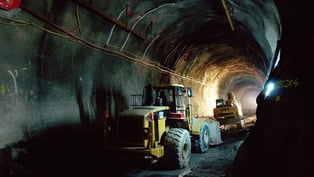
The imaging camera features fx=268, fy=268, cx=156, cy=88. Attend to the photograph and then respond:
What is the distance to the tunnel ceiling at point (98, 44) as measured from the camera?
5.51 m

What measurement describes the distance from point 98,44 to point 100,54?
1.11 ft

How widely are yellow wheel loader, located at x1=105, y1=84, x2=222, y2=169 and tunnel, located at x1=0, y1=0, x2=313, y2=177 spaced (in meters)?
1.44

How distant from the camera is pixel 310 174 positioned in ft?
9.37

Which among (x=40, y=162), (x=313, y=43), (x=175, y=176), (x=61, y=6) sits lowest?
(x=175, y=176)

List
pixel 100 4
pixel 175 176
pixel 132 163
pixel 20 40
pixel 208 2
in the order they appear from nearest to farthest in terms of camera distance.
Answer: pixel 20 40 → pixel 175 176 → pixel 100 4 → pixel 132 163 → pixel 208 2

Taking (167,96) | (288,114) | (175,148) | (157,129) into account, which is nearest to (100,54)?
(167,96)

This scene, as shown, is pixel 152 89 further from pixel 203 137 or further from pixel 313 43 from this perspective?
pixel 313 43

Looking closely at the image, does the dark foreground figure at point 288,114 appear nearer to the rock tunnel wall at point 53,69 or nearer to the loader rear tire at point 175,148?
the loader rear tire at point 175,148

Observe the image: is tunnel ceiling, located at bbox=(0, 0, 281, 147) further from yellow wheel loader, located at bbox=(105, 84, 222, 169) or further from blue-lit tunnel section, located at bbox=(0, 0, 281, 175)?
yellow wheel loader, located at bbox=(105, 84, 222, 169)

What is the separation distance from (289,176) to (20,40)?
17.5ft

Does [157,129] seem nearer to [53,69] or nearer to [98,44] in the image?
[53,69]

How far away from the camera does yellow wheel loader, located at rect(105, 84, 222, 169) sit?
6180mm

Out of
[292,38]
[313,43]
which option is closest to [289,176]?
[313,43]

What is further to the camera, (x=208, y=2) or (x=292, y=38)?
(x=208, y=2)
